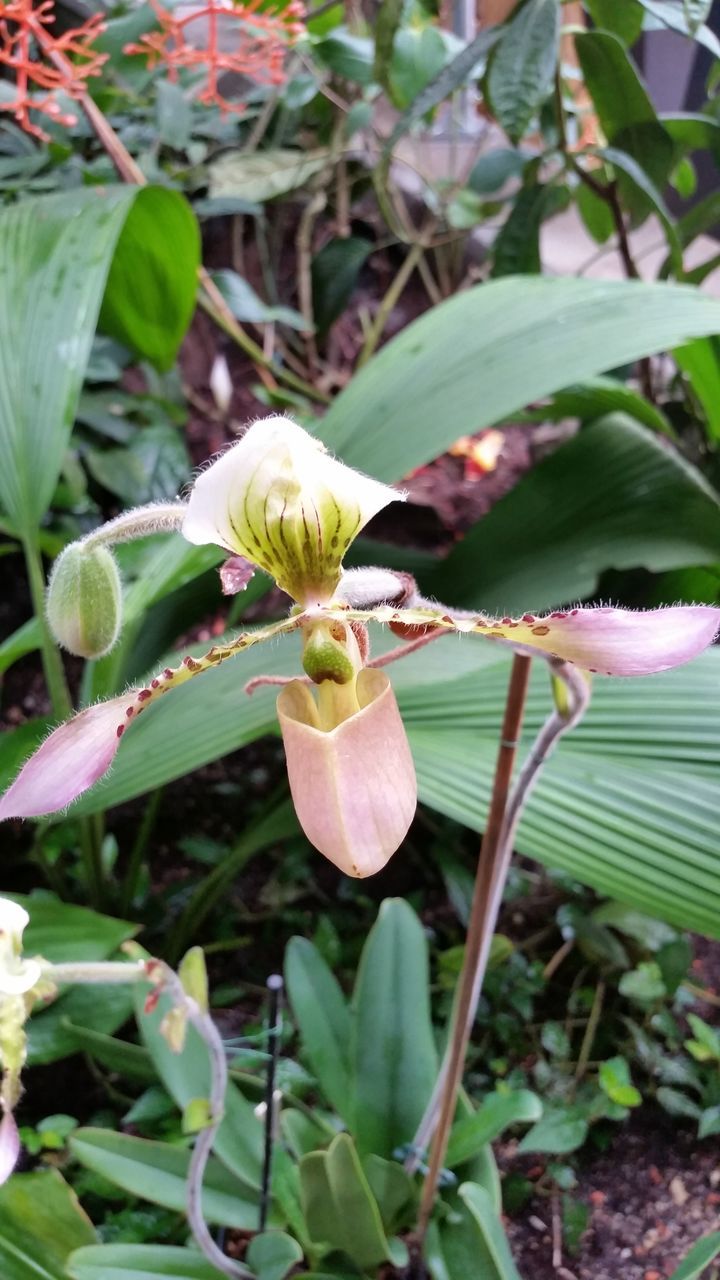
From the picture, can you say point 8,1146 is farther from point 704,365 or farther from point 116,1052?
point 704,365

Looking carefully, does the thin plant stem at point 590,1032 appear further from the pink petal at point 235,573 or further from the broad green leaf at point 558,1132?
the pink petal at point 235,573

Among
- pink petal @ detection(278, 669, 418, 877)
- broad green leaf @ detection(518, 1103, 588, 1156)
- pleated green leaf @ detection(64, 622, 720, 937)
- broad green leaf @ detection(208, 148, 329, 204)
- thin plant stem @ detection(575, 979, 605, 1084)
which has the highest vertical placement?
broad green leaf @ detection(208, 148, 329, 204)

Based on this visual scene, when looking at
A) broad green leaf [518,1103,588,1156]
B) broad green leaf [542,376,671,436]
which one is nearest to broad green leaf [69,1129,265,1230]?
broad green leaf [518,1103,588,1156]

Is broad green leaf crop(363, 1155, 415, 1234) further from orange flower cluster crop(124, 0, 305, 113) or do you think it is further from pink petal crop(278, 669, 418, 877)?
orange flower cluster crop(124, 0, 305, 113)

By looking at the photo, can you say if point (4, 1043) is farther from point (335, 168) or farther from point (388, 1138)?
point (335, 168)

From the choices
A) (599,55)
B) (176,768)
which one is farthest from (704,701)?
(599,55)

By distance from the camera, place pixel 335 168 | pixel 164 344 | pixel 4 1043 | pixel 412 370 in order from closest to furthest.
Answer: pixel 4 1043 → pixel 412 370 → pixel 164 344 → pixel 335 168
